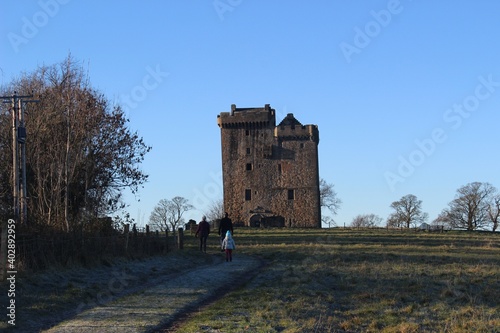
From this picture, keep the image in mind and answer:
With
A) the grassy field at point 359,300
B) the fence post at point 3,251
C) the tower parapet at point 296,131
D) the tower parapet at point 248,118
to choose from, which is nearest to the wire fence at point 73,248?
the fence post at point 3,251

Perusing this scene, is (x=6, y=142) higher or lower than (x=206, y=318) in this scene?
higher

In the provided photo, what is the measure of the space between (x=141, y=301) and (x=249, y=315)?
8.81 feet

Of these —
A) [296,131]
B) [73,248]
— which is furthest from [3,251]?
[296,131]

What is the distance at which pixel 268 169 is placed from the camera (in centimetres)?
8062

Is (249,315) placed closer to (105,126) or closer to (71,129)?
(71,129)

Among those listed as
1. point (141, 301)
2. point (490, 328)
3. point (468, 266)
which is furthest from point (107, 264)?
point (468, 266)

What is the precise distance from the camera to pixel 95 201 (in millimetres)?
30297

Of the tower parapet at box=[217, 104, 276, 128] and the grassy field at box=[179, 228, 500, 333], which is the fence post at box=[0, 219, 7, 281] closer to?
the grassy field at box=[179, 228, 500, 333]

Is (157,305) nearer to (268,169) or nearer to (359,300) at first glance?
(359,300)

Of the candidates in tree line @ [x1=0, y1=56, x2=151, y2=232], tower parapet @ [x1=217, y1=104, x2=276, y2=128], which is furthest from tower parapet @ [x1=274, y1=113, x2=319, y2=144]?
tree line @ [x1=0, y1=56, x2=151, y2=232]

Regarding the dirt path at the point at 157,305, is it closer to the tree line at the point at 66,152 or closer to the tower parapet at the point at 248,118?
the tree line at the point at 66,152

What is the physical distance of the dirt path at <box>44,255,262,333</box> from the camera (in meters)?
12.1

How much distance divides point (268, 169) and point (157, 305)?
66635 millimetres

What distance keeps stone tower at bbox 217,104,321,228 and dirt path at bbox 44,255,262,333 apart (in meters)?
58.9
